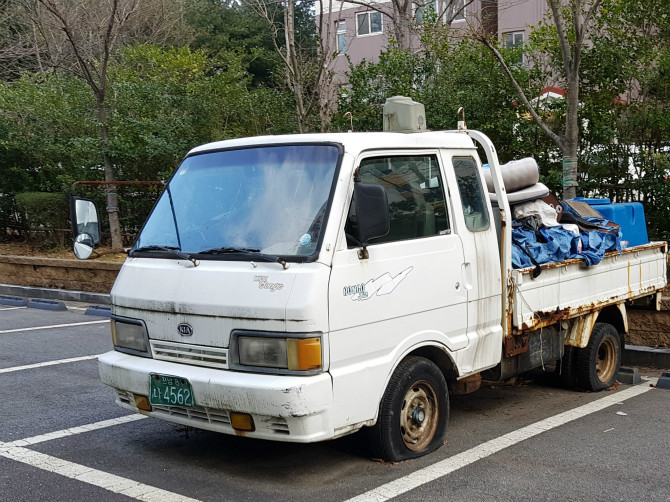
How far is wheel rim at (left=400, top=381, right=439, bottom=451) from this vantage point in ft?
16.2

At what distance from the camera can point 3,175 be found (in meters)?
17.0

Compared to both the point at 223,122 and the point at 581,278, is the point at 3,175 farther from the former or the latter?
the point at 581,278

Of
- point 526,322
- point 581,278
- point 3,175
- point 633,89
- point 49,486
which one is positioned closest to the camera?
point 49,486

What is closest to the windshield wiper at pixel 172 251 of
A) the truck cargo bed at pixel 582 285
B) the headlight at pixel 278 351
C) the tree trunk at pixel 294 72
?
the headlight at pixel 278 351

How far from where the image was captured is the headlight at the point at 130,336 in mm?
4922

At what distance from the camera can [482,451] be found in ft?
17.3

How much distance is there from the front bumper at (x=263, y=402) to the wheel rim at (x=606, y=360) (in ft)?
11.8

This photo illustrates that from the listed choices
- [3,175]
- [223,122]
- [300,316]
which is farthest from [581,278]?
[3,175]

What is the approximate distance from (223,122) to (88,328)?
20.0 feet

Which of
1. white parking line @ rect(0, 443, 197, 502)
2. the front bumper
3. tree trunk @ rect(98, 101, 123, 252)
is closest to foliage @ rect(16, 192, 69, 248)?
tree trunk @ rect(98, 101, 123, 252)

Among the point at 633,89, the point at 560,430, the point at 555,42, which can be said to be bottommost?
the point at 560,430

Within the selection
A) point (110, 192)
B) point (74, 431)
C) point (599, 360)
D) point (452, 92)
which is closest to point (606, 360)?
point (599, 360)

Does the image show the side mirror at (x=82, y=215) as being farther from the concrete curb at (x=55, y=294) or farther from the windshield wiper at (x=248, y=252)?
the concrete curb at (x=55, y=294)

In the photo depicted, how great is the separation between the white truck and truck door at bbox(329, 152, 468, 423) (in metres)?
0.01
